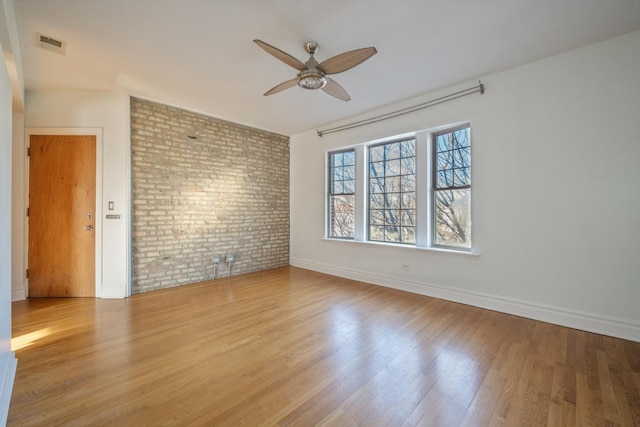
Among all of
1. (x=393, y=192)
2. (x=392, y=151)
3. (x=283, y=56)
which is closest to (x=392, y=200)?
(x=393, y=192)

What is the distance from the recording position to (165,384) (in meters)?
1.85

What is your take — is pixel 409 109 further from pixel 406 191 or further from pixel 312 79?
pixel 312 79

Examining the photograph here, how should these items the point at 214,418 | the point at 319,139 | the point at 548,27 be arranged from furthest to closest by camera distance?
1. the point at 319,139
2. the point at 548,27
3. the point at 214,418

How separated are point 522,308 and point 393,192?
88.5 inches

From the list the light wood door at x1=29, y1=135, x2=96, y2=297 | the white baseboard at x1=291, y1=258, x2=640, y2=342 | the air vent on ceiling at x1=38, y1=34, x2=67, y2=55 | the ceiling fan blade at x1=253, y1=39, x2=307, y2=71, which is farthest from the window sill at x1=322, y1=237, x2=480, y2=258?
the air vent on ceiling at x1=38, y1=34, x2=67, y2=55

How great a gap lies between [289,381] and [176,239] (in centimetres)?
329

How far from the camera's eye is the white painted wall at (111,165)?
12.1ft

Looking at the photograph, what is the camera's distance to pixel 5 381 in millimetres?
1640

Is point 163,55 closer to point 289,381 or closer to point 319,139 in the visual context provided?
point 319,139

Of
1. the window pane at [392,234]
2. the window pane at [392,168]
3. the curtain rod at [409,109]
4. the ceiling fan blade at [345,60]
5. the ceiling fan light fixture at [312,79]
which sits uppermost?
the curtain rod at [409,109]

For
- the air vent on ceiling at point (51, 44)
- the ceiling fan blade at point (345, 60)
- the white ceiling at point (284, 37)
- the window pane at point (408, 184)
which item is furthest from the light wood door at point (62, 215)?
the window pane at point (408, 184)

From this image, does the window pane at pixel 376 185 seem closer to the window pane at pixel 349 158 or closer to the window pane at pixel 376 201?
the window pane at pixel 376 201

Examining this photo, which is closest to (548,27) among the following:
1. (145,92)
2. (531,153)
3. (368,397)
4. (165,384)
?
(531,153)

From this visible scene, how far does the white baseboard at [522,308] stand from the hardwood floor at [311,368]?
5.0 inches
